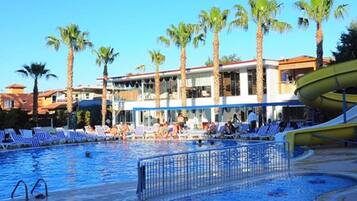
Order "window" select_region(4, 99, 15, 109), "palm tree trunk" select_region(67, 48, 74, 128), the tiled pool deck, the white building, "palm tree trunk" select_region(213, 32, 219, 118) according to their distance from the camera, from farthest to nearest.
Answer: "window" select_region(4, 99, 15, 109)
"palm tree trunk" select_region(67, 48, 74, 128)
the white building
"palm tree trunk" select_region(213, 32, 219, 118)
the tiled pool deck

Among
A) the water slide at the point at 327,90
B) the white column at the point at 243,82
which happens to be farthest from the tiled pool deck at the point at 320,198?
the white column at the point at 243,82

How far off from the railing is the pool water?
55cm

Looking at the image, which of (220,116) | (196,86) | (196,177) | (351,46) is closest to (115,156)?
(196,177)

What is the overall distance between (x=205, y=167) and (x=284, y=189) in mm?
1770

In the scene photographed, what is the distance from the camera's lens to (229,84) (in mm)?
44188

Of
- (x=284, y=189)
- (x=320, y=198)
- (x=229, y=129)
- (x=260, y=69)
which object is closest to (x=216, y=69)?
(x=260, y=69)

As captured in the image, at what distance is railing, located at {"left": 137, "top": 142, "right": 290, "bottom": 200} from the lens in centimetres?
951

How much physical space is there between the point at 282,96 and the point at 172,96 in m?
12.7

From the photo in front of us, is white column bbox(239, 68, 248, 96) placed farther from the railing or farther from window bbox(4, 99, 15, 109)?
window bbox(4, 99, 15, 109)

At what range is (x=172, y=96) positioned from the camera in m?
48.8

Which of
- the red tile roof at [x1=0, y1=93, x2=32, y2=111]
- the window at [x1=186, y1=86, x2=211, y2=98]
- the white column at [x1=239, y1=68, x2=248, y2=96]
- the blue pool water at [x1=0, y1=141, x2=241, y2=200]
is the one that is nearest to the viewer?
the blue pool water at [x1=0, y1=141, x2=241, y2=200]

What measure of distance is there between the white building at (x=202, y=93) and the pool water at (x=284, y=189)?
75.5 feet

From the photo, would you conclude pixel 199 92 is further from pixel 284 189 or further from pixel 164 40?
pixel 284 189

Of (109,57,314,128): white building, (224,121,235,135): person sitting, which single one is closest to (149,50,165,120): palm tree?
(109,57,314,128): white building
